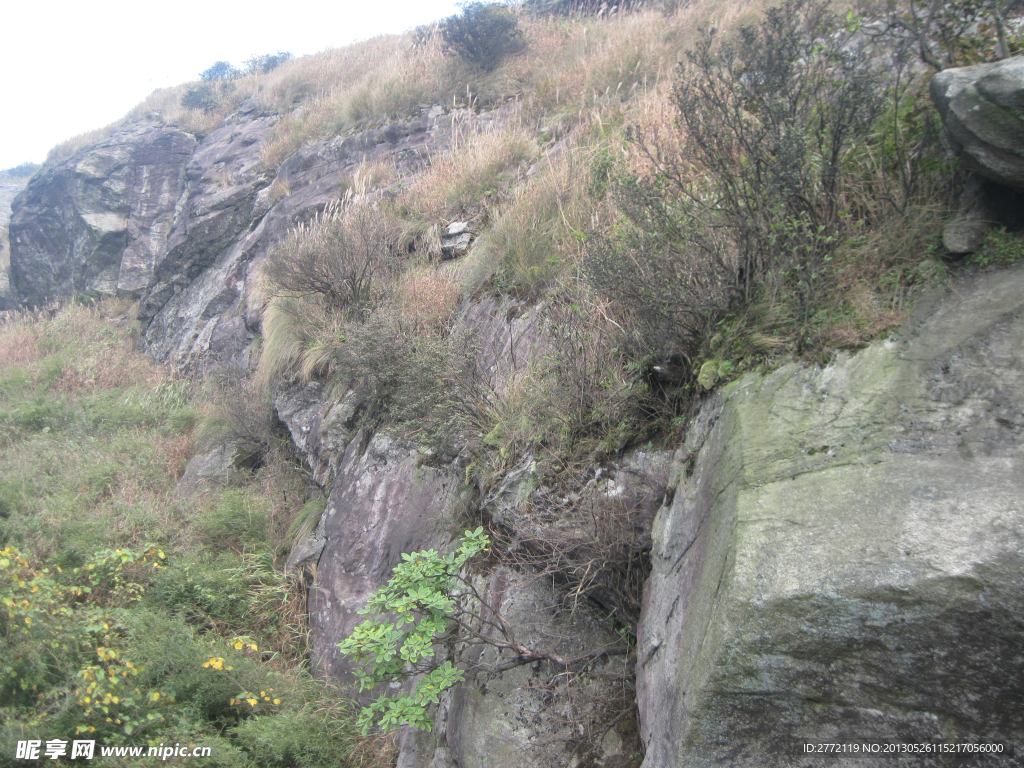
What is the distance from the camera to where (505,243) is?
5.86 meters

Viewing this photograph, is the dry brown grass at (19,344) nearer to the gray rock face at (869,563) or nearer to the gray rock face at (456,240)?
the gray rock face at (456,240)

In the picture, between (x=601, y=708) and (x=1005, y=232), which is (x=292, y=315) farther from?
(x=1005, y=232)

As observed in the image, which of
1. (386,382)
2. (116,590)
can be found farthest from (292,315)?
(116,590)

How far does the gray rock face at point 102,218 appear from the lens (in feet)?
49.5

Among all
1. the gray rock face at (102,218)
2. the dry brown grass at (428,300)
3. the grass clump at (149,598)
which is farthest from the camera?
the gray rock face at (102,218)

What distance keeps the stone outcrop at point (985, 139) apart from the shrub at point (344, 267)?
5.36m

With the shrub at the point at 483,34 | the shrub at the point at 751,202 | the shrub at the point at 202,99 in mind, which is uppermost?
the shrub at the point at 202,99

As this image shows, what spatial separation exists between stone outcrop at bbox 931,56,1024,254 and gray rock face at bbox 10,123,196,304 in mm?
16537

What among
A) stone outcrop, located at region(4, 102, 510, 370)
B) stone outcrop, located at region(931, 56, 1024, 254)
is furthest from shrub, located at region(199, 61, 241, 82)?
stone outcrop, located at region(931, 56, 1024, 254)

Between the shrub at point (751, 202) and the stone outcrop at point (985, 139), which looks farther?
the shrub at point (751, 202)

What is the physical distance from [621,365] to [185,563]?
459cm

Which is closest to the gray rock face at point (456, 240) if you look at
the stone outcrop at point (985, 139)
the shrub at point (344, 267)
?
the shrub at point (344, 267)

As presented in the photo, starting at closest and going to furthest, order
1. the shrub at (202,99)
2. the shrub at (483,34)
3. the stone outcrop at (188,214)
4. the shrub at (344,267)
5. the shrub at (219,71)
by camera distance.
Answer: the shrub at (344,267)
the stone outcrop at (188,214)
the shrub at (483,34)
the shrub at (202,99)
the shrub at (219,71)

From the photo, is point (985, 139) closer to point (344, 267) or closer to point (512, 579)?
point (512, 579)
